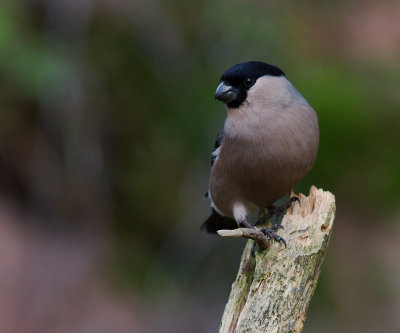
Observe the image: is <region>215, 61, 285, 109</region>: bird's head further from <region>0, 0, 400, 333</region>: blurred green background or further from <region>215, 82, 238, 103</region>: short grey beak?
<region>0, 0, 400, 333</region>: blurred green background

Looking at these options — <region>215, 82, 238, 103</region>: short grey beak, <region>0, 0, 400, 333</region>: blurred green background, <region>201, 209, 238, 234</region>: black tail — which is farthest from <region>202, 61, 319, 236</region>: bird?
<region>0, 0, 400, 333</region>: blurred green background

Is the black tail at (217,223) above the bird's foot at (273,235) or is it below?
below

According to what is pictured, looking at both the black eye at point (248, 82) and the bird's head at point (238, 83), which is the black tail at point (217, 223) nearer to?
the bird's head at point (238, 83)

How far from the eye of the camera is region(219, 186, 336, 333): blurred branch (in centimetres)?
354

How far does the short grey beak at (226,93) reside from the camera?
4809 mm

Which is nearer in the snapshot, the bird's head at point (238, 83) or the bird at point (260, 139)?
the bird at point (260, 139)

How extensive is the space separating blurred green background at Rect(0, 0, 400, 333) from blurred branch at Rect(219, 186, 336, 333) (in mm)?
2769

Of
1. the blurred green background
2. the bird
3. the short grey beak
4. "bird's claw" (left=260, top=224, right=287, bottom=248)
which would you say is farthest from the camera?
the blurred green background

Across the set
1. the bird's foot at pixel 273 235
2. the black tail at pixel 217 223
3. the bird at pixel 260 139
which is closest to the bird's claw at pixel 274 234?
the bird's foot at pixel 273 235

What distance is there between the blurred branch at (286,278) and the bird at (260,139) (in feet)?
2.02

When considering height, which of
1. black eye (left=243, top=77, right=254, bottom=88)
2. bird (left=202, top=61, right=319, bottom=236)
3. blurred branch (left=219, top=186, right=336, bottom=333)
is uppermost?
black eye (left=243, top=77, right=254, bottom=88)

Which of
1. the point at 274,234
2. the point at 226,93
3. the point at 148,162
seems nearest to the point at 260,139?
the point at 226,93

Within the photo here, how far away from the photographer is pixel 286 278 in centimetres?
364

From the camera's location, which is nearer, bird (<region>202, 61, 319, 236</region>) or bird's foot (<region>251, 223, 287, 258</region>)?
bird's foot (<region>251, 223, 287, 258</region>)
